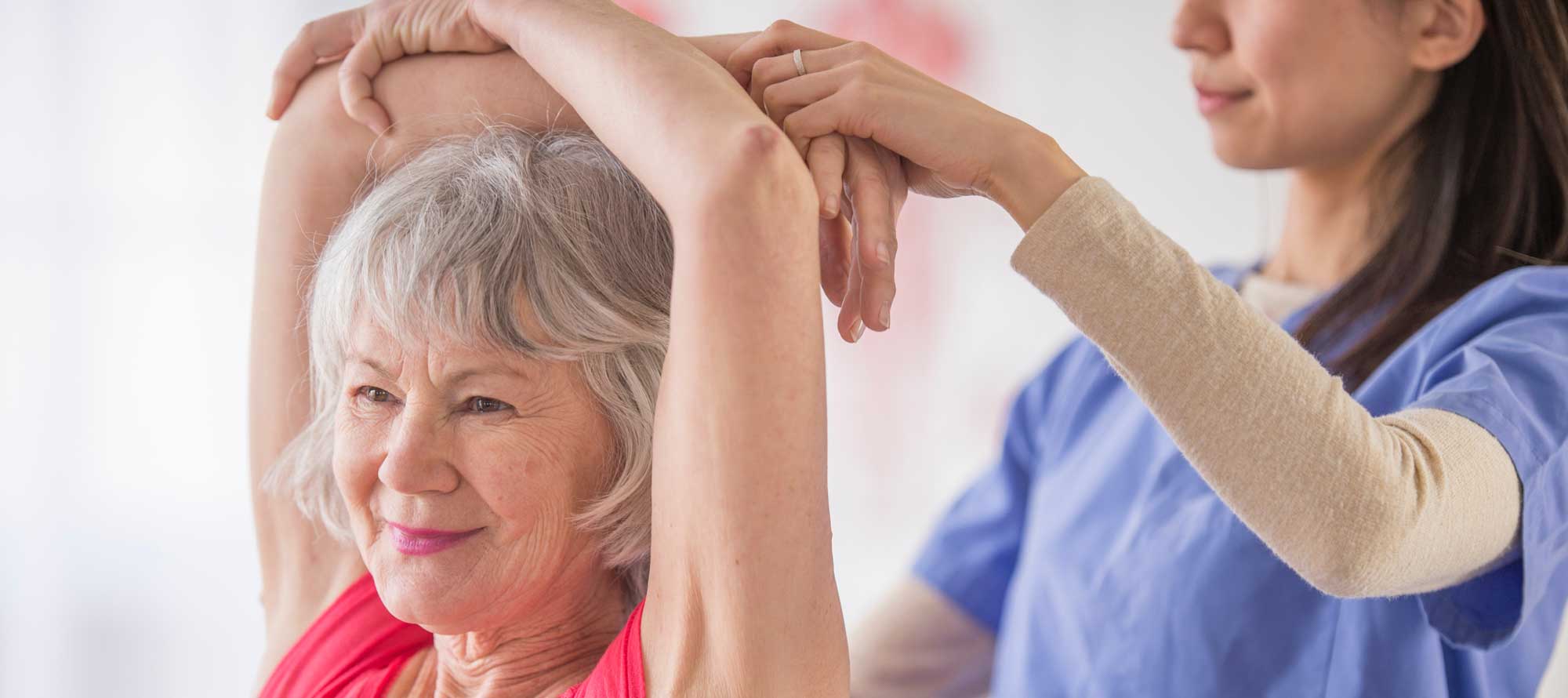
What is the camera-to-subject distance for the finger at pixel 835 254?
102cm

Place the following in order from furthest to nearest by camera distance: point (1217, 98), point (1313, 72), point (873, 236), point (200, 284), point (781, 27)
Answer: point (200, 284)
point (1217, 98)
point (1313, 72)
point (781, 27)
point (873, 236)

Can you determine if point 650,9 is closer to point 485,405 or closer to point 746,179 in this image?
point 485,405

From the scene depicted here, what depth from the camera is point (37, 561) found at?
2.57 metres

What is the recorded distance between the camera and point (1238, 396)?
2.93ft

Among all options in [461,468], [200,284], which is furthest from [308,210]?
[200,284]

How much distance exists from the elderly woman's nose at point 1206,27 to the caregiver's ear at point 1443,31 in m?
0.18

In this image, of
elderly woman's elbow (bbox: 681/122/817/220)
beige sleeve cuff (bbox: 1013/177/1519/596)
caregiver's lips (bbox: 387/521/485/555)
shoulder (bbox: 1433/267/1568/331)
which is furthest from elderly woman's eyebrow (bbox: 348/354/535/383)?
shoulder (bbox: 1433/267/1568/331)

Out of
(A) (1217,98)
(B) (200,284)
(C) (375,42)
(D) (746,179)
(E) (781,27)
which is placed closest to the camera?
(D) (746,179)

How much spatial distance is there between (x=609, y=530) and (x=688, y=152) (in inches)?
14.0

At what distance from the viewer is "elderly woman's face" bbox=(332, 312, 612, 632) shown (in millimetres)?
917

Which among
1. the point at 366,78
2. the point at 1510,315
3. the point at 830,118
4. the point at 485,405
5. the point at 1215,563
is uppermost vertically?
the point at 366,78

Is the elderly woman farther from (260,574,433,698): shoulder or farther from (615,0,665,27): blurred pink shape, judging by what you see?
(615,0,665,27): blurred pink shape

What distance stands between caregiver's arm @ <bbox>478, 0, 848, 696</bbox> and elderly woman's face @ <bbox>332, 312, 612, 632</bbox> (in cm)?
14

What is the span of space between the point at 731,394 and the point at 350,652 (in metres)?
0.57
